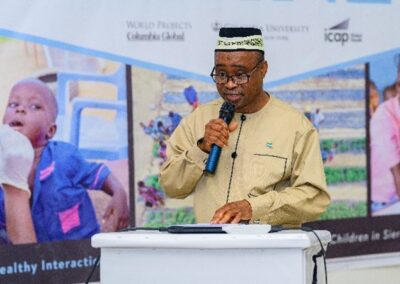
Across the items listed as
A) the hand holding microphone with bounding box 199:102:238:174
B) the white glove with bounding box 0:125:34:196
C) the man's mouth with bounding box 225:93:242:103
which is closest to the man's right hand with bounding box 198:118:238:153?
the hand holding microphone with bounding box 199:102:238:174

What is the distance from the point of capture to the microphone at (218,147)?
392 centimetres

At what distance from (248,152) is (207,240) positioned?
1036 millimetres

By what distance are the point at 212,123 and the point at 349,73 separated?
99.5 inches

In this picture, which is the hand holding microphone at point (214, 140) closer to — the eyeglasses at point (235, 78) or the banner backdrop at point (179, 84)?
the eyeglasses at point (235, 78)

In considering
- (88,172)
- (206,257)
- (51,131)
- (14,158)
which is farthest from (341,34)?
(206,257)

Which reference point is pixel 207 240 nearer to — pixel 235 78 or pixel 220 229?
pixel 220 229

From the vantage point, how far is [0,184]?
4.98 metres

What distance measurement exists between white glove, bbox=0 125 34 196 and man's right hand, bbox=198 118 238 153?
1.41 meters

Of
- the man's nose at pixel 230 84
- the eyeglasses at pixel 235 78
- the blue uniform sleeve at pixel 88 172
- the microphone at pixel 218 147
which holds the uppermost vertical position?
the eyeglasses at pixel 235 78

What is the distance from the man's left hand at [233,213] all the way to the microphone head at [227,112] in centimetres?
41

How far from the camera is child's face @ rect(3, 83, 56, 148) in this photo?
16.5 feet

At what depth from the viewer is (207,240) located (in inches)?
124

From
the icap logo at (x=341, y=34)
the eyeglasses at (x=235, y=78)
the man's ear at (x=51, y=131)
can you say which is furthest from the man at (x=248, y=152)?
the icap logo at (x=341, y=34)

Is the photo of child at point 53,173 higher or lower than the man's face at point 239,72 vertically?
lower
